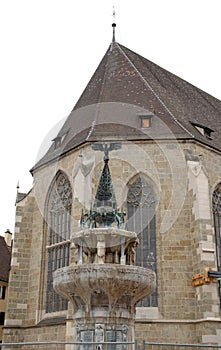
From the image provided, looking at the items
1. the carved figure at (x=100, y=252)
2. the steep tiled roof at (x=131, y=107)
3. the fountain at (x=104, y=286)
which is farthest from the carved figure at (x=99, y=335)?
the steep tiled roof at (x=131, y=107)

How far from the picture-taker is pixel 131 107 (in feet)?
57.0

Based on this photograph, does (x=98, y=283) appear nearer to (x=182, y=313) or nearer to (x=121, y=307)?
(x=121, y=307)

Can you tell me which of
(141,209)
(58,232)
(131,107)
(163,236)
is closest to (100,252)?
(163,236)

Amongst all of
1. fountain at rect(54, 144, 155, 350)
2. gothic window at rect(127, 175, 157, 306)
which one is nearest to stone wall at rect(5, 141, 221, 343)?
gothic window at rect(127, 175, 157, 306)

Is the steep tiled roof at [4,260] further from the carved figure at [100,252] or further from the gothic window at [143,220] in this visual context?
the carved figure at [100,252]

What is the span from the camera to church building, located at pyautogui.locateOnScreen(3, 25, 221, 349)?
43.9ft

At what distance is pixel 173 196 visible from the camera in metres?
14.8

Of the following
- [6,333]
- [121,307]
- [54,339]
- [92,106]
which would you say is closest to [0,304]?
[6,333]

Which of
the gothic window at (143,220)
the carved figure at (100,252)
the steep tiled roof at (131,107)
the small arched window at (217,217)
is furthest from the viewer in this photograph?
the steep tiled roof at (131,107)

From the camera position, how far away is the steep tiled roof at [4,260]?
2378cm

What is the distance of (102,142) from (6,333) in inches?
289

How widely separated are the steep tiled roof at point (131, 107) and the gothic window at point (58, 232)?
1.33 m

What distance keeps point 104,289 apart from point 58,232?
30.5ft

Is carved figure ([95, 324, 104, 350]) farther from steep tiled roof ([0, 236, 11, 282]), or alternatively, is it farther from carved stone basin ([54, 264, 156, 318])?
steep tiled roof ([0, 236, 11, 282])
